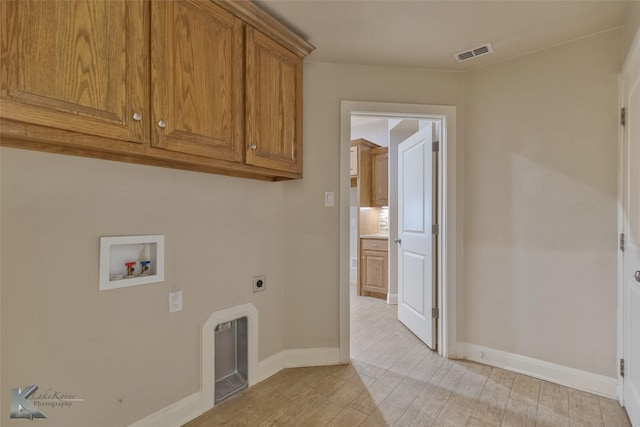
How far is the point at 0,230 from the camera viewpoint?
1.17 metres

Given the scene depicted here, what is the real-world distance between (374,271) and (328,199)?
95.2 inches

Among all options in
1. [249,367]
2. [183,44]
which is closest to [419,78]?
[183,44]

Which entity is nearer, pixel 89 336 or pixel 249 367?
pixel 89 336

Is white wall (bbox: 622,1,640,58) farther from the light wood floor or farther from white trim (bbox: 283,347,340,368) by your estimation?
white trim (bbox: 283,347,340,368)

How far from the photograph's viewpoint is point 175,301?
1.73 m

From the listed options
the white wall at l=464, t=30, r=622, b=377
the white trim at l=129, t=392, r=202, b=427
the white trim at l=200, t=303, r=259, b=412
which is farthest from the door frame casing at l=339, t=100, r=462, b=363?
the white trim at l=129, t=392, r=202, b=427

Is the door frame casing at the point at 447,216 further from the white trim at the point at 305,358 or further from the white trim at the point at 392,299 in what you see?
the white trim at the point at 392,299

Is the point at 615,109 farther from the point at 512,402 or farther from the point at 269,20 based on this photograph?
the point at 269,20

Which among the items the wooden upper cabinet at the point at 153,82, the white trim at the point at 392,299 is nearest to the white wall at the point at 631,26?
the wooden upper cabinet at the point at 153,82

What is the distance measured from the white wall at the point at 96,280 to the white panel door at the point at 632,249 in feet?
7.54

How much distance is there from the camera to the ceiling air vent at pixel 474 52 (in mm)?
2194

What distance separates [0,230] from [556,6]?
117 inches

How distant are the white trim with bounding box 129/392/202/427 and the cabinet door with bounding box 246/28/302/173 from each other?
1459mm

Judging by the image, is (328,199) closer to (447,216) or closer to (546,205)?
(447,216)
